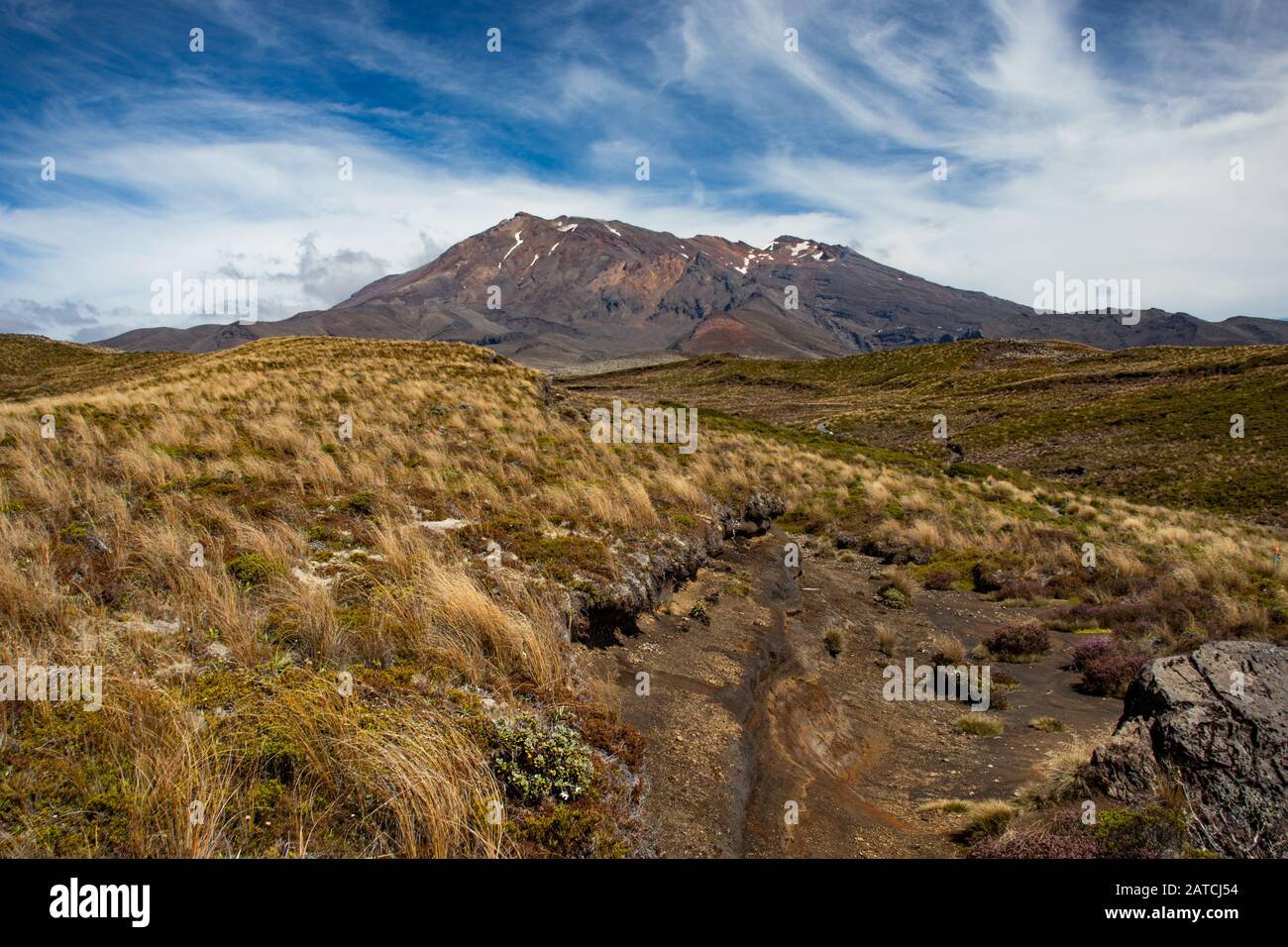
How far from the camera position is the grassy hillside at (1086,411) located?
3250cm

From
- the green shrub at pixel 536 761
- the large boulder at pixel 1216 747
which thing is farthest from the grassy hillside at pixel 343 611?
the large boulder at pixel 1216 747

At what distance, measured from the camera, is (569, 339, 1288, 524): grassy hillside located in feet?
107

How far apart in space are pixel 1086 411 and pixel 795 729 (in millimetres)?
52654

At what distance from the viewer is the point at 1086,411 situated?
48.2m

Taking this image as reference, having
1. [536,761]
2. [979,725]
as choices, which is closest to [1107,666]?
[979,725]

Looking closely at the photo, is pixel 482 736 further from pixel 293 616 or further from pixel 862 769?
pixel 862 769

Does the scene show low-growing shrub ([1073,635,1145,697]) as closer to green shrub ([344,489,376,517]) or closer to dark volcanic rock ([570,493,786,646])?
dark volcanic rock ([570,493,786,646])

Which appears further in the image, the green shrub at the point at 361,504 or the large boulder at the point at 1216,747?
the green shrub at the point at 361,504

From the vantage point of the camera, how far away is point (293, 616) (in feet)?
17.6

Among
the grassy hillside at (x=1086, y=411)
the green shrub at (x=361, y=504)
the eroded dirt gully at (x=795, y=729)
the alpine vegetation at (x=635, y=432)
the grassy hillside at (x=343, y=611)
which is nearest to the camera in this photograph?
the grassy hillside at (x=343, y=611)

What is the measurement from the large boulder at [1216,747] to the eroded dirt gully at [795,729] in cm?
148

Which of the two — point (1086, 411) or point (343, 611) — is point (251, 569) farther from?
point (1086, 411)

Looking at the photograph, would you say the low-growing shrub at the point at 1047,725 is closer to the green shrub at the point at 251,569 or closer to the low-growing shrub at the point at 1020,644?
the low-growing shrub at the point at 1020,644

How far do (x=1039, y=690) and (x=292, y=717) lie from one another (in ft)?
34.3
